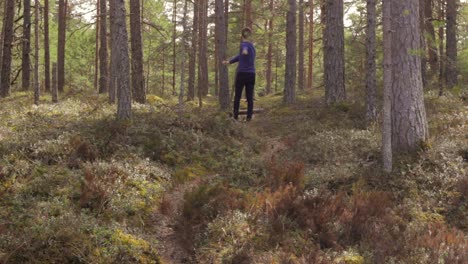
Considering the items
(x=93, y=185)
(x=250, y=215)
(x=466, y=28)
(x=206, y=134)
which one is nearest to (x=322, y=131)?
(x=206, y=134)

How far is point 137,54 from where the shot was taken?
15.6 m

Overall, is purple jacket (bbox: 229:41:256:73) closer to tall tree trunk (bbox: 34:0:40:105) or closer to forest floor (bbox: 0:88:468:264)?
forest floor (bbox: 0:88:468:264)

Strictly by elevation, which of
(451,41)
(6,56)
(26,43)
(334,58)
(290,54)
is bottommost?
(334,58)

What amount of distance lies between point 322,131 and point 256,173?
3.92 metres

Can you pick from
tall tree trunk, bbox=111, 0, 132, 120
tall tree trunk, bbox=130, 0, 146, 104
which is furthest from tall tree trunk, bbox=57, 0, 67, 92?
tall tree trunk, bbox=111, 0, 132, 120

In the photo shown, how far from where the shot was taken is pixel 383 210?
6043 mm

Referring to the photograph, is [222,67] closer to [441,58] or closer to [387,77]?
[441,58]

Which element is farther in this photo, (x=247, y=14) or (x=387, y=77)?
(x=247, y=14)

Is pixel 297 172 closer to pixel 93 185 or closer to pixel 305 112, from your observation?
pixel 93 185

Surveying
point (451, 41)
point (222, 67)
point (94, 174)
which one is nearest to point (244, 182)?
point (94, 174)

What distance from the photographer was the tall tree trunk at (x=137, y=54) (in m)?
15.4

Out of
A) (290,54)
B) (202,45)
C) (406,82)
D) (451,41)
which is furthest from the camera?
(202,45)

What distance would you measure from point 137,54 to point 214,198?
10.6 meters

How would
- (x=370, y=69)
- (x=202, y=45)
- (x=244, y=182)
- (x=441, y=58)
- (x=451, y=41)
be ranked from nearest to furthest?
(x=244, y=182)
(x=370, y=69)
(x=441, y=58)
(x=451, y=41)
(x=202, y=45)
